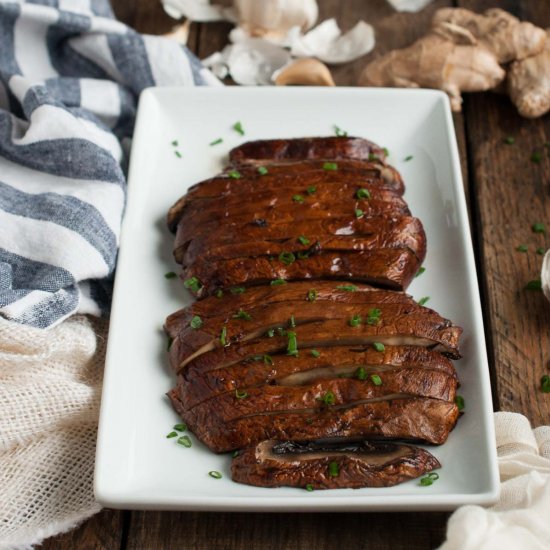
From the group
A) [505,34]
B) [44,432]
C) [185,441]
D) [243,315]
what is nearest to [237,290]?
[243,315]

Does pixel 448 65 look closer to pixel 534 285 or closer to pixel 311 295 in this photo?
pixel 534 285

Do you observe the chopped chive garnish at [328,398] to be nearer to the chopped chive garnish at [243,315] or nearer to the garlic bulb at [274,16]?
A: the chopped chive garnish at [243,315]

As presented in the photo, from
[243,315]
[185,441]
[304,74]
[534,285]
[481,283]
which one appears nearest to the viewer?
[185,441]

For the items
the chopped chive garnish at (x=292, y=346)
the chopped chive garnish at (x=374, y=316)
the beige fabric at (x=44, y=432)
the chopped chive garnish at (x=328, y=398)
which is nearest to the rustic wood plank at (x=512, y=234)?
the chopped chive garnish at (x=374, y=316)

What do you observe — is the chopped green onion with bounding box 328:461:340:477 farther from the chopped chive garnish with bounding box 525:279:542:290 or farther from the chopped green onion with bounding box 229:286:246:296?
the chopped chive garnish with bounding box 525:279:542:290

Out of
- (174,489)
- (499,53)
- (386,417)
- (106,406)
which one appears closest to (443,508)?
(386,417)
